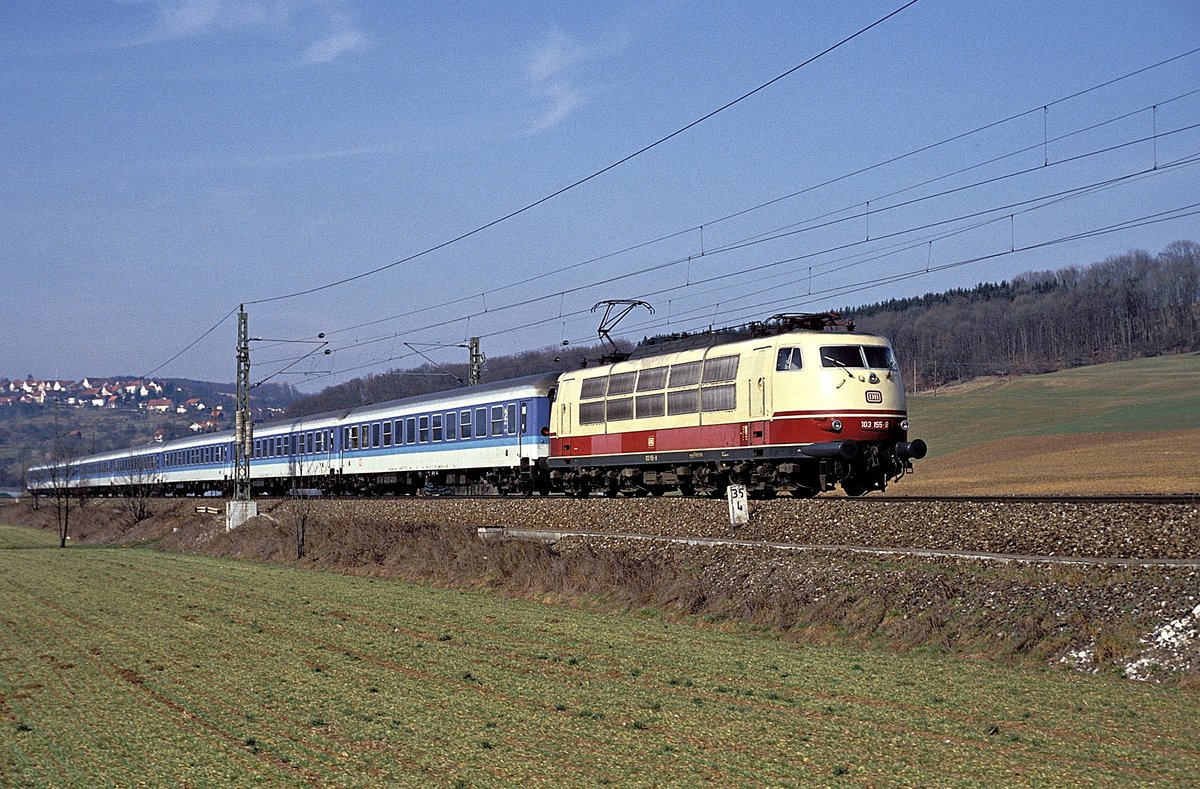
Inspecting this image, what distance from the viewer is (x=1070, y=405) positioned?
89562 mm

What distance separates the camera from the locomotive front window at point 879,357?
2808 centimetres

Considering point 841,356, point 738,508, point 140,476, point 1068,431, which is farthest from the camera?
point 140,476

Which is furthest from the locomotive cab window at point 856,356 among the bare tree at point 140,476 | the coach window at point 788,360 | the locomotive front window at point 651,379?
the bare tree at point 140,476

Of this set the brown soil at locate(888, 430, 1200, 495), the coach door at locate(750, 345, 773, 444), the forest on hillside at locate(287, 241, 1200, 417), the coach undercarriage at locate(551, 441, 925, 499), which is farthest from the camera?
the forest on hillside at locate(287, 241, 1200, 417)

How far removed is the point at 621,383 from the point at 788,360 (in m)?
7.75

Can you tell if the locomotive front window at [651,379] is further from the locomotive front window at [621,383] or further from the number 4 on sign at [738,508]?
the number 4 on sign at [738,508]

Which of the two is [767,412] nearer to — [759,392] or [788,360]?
[759,392]

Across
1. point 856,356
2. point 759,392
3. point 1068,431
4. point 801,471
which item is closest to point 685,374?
point 759,392

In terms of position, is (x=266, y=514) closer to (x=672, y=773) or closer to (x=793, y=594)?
(x=793, y=594)

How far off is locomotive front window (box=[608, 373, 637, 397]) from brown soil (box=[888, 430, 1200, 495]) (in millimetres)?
Result: 13256

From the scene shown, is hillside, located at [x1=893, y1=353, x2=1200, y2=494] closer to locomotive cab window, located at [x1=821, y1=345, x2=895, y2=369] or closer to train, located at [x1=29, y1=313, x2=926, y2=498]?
locomotive cab window, located at [x1=821, y1=345, x2=895, y2=369]

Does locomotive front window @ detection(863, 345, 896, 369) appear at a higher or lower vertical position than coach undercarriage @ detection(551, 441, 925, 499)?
higher

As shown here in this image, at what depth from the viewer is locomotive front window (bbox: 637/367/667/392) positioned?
3234 cm

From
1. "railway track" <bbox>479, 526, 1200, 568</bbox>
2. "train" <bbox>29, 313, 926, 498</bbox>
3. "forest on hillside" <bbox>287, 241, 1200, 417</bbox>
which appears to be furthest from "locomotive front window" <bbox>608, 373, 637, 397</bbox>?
"forest on hillside" <bbox>287, 241, 1200, 417</bbox>
